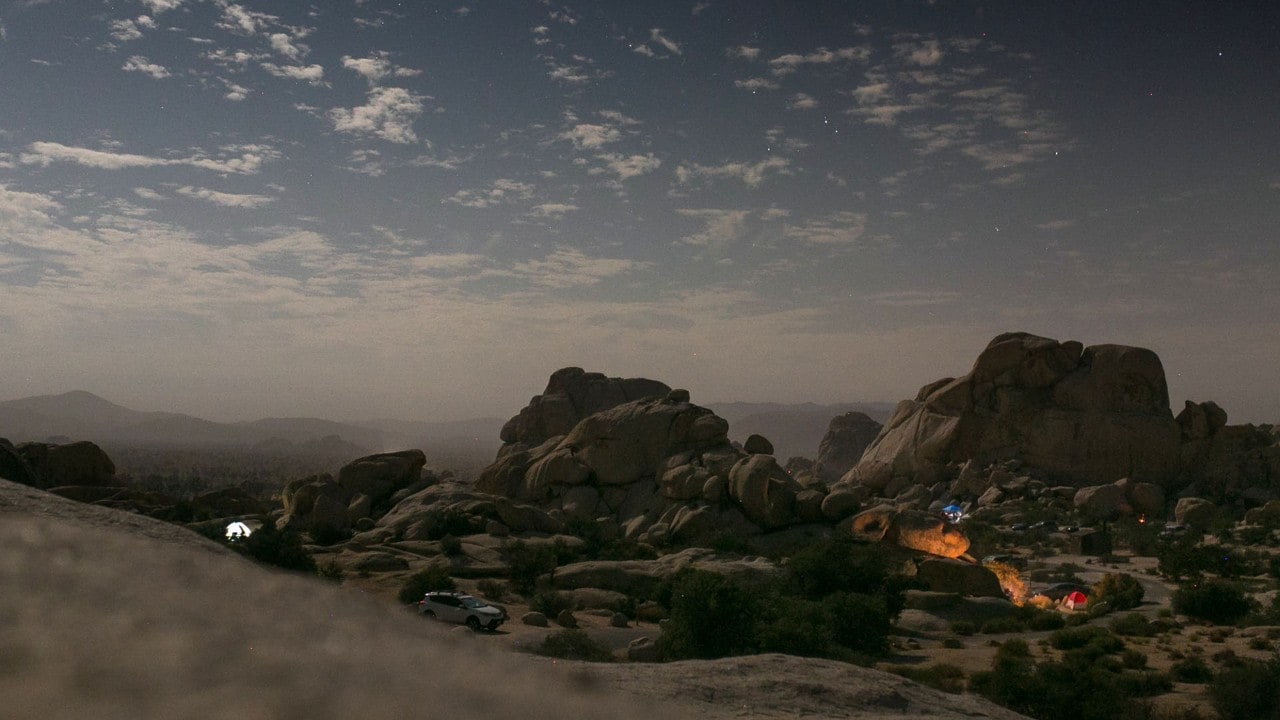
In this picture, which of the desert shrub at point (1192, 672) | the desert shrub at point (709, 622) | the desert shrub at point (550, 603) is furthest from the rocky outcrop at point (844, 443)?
the desert shrub at point (709, 622)

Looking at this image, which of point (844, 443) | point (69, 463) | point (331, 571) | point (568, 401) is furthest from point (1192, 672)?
point (844, 443)

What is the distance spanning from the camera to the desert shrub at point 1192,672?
1085 inches

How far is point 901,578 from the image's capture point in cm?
4084

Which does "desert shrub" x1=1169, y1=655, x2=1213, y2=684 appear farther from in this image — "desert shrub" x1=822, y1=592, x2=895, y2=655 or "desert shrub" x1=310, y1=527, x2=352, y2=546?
"desert shrub" x1=310, y1=527, x2=352, y2=546

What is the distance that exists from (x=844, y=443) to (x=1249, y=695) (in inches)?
5911

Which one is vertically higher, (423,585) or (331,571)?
(423,585)

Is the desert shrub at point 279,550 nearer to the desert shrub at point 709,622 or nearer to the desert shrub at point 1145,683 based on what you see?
the desert shrub at point 709,622

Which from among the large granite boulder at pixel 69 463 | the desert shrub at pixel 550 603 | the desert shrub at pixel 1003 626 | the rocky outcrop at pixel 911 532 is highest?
the large granite boulder at pixel 69 463

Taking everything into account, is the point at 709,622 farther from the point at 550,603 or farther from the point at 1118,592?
the point at 1118,592

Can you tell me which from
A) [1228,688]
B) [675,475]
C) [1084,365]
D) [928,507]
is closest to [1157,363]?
[1084,365]

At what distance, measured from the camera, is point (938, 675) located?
26.1 meters

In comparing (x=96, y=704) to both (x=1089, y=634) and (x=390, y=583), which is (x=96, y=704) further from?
(x=390, y=583)

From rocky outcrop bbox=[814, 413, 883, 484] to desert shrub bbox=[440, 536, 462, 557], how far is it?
11731 centimetres

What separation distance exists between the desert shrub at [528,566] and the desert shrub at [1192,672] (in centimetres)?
2748
